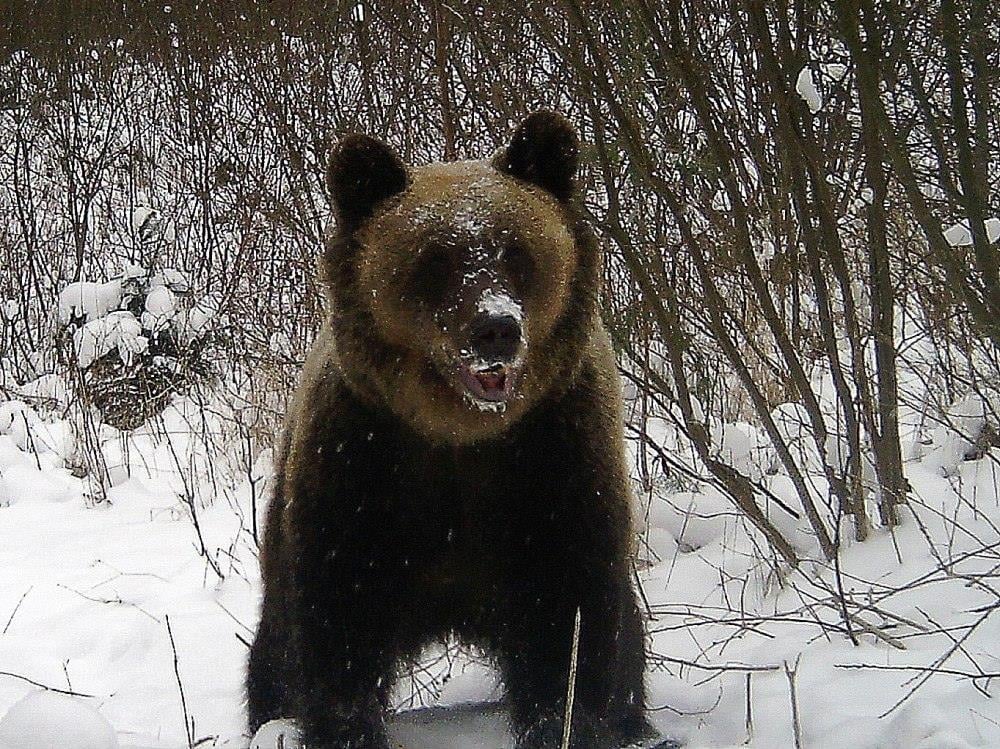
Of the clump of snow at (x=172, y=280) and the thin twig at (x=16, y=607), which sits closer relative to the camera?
the thin twig at (x=16, y=607)

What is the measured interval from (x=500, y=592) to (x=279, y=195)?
7.92 m

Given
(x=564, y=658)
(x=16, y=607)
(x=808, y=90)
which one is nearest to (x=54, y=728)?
(x=564, y=658)

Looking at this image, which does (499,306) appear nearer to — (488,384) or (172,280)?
(488,384)

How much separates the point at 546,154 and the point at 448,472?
900 millimetres

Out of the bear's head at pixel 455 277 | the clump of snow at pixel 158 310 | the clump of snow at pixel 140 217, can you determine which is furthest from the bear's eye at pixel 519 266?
the clump of snow at pixel 140 217

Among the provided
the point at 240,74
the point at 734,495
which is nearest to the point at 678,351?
the point at 734,495

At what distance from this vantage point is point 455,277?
Result: 2.74 m

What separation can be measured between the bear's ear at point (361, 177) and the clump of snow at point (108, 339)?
22.3 feet

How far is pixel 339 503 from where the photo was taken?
2828 millimetres

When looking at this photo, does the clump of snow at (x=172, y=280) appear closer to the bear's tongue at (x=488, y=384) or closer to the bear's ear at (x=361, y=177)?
the bear's ear at (x=361, y=177)

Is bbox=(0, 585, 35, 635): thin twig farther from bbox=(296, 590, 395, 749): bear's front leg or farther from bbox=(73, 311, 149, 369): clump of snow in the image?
bbox=(73, 311, 149, 369): clump of snow

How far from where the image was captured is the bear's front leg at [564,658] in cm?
287

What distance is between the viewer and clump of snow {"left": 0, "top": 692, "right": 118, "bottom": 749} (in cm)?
266

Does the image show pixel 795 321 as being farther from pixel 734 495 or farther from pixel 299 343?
pixel 299 343
